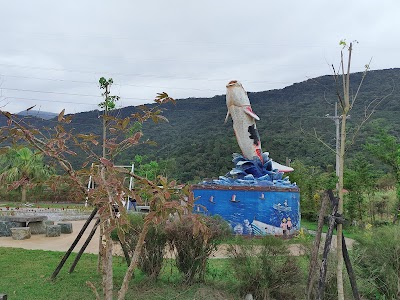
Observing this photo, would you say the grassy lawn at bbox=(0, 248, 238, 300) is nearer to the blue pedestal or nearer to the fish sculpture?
the blue pedestal

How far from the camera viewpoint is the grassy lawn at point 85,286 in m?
5.73

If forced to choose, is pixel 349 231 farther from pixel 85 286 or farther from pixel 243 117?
pixel 85 286

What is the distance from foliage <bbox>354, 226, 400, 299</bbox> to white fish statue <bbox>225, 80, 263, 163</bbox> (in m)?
8.14

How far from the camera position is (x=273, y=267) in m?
5.45

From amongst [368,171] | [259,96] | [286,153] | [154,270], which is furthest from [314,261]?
[259,96]

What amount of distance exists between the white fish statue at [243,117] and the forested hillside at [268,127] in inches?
315

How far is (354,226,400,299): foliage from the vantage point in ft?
17.2

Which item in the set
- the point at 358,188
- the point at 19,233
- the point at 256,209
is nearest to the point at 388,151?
the point at 358,188

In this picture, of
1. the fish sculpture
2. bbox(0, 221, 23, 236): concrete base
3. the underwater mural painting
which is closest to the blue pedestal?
the underwater mural painting

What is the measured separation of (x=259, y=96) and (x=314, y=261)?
47.2 m

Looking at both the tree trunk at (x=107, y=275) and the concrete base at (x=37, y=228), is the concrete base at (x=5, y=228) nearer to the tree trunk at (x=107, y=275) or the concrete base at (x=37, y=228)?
the concrete base at (x=37, y=228)

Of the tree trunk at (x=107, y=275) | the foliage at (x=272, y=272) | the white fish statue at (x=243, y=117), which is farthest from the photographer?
the white fish statue at (x=243, y=117)

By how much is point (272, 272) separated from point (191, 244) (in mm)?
1161

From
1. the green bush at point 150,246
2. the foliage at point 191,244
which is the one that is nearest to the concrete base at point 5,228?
the green bush at point 150,246
